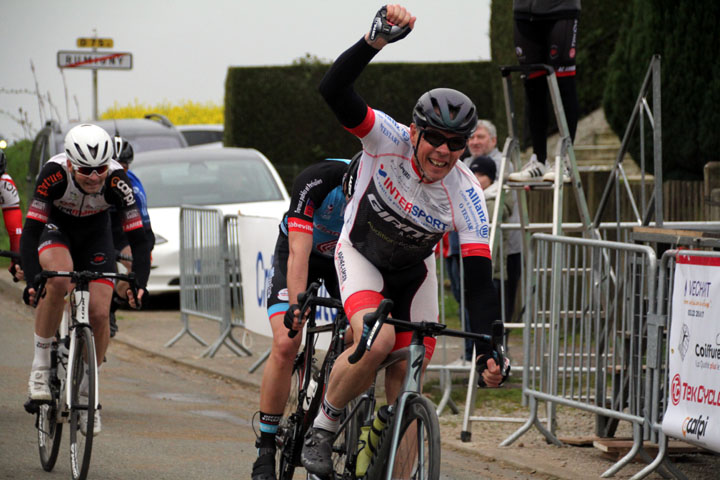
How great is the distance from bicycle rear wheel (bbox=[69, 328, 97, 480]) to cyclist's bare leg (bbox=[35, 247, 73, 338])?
0.46 meters

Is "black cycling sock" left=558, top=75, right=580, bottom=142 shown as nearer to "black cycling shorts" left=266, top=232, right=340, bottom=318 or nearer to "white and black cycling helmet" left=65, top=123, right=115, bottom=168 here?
"black cycling shorts" left=266, top=232, right=340, bottom=318

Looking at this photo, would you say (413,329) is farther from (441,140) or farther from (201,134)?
(201,134)

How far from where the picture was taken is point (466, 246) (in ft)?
17.5

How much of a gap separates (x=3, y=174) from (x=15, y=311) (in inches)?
289

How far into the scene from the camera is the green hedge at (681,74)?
1212 centimetres

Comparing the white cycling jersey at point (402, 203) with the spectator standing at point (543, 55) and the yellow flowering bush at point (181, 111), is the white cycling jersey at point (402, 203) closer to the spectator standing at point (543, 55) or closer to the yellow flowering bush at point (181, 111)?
the spectator standing at point (543, 55)

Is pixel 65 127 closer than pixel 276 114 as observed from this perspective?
Yes

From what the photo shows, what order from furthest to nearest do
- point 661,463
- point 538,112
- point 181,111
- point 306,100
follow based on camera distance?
point 181,111, point 306,100, point 538,112, point 661,463

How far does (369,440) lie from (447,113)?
1.36m

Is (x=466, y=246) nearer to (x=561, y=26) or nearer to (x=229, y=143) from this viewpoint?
(x=561, y=26)

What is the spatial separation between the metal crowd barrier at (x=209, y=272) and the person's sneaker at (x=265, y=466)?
5.77 meters

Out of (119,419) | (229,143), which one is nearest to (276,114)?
(229,143)

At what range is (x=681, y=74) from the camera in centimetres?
1229

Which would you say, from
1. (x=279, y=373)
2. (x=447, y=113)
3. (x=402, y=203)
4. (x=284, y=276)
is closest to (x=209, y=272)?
(x=284, y=276)
